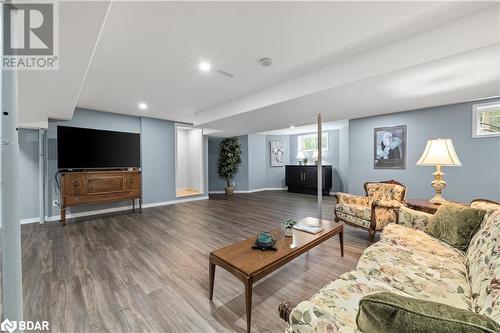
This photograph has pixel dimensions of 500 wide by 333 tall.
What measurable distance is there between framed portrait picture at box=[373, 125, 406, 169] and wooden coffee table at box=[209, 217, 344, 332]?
340 cm

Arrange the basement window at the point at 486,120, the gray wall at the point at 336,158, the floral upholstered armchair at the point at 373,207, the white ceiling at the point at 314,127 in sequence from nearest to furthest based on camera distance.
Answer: the floral upholstered armchair at the point at 373,207
the basement window at the point at 486,120
the white ceiling at the point at 314,127
the gray wall at the point at 336,158

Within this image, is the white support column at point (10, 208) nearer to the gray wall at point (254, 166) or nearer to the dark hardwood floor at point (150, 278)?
the dark hardwood floor at point (150, 278)

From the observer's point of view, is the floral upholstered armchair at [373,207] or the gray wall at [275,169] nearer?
the floral upholstered armchair at [373,207]

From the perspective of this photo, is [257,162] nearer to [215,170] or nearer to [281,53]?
[215,170]

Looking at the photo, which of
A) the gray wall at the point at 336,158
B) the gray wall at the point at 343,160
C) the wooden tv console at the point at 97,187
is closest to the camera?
the wooden tv console at the point at 97,187

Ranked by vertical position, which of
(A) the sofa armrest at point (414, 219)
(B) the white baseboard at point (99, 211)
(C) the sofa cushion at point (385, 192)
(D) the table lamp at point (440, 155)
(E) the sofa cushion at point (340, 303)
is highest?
(D) the table lamp at point (440, 155)

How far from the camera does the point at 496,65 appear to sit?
7.06 ft

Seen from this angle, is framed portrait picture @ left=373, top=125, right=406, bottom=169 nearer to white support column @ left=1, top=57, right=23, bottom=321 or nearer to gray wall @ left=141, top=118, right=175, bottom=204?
gray wall @ left=141, top=118, right=175, bottom=204

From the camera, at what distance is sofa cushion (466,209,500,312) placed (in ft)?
3.49

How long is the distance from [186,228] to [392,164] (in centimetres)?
455

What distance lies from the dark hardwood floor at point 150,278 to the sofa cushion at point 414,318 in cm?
105

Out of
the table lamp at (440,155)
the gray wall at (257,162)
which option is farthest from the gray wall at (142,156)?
the table lamp at (440,155)

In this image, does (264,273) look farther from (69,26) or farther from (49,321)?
(69,26)

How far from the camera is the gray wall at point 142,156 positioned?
3949 millimetres
